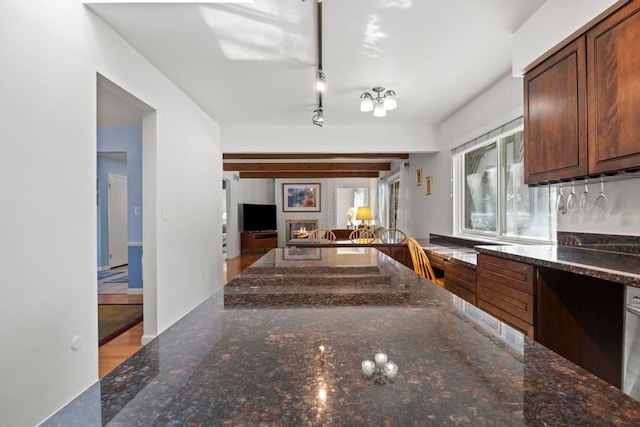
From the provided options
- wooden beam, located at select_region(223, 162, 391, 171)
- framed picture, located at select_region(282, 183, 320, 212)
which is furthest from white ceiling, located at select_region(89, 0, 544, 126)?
framed picture, located at select_region(282, 183, 320, 212)

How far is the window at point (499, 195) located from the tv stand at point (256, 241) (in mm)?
6151

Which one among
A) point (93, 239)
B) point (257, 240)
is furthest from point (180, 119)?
point (257, 240)

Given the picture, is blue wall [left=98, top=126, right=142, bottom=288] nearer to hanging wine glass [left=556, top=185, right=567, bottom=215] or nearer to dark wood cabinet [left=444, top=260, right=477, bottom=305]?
dark wood cabinet [left=444, top=260, right=477, bottom=305]

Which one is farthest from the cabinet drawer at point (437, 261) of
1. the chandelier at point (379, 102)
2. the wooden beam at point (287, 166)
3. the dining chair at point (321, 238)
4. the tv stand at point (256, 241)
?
the tv stand at point (256, 241)

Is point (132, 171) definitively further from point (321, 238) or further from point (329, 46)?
point (329, 46)

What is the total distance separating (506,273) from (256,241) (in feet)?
25.5

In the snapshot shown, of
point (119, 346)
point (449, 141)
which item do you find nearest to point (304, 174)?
→ point (449, 141)

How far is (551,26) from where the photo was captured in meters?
1.94

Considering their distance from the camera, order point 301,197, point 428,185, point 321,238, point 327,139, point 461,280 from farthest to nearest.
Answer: point 301,197, point 321,238, point 428,185, point 327,139, point 461,280

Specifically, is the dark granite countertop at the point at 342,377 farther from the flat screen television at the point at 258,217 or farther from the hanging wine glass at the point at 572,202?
the flat screen television at the point at 258,217

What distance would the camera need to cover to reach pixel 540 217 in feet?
8.92

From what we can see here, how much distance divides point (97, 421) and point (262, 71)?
112 inches

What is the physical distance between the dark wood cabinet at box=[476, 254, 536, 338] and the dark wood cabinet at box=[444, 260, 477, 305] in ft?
0.40

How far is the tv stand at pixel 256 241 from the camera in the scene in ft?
29.8
